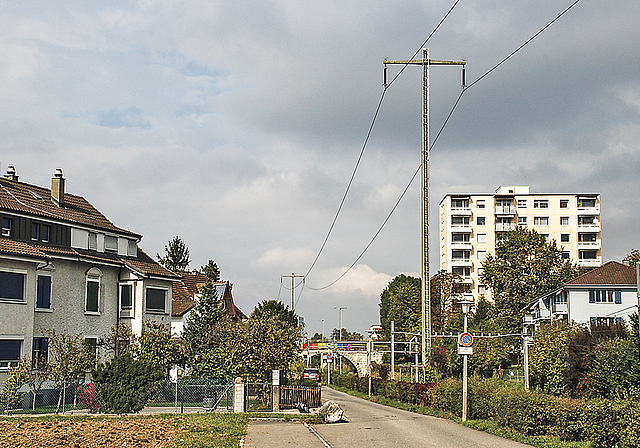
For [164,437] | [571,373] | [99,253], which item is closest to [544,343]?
[571,373]

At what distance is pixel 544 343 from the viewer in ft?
150

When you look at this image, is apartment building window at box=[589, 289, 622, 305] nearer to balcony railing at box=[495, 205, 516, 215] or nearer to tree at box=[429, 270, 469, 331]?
tree at box=[429, 270, 469, 331]

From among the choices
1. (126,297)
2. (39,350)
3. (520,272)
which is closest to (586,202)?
(520,272)

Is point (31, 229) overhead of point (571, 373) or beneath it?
overhead

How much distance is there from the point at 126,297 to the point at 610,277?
159 ft

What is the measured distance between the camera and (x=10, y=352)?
105 ft

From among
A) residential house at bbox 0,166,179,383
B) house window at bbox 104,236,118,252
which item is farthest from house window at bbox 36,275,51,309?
house window at bbox 104,236,118,252

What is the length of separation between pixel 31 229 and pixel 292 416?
Answer: 55.8 ft

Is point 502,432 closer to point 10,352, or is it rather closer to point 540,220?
point 10,352

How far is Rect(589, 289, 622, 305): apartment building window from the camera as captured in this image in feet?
220

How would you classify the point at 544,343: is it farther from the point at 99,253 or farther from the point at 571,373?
the point at 99,253

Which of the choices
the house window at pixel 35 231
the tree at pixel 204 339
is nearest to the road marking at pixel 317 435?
the tree at pixel 204 339

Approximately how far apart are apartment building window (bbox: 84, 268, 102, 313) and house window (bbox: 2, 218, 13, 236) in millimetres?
5239

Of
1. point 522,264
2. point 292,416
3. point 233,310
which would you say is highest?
point 522,264
